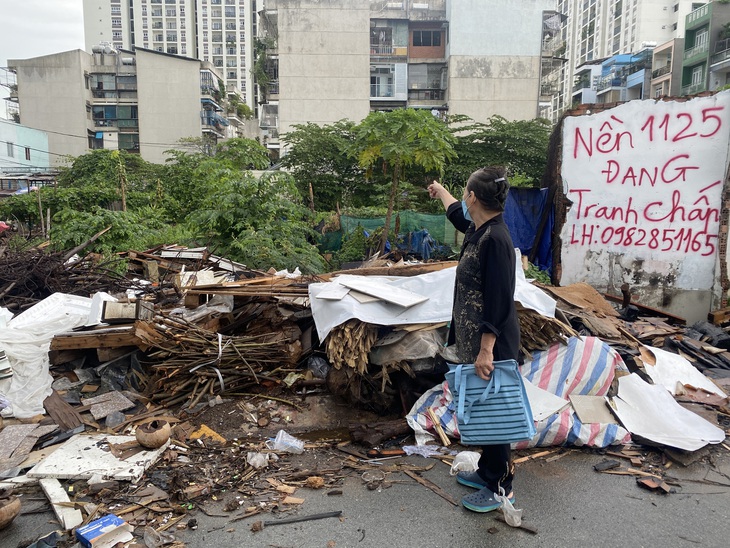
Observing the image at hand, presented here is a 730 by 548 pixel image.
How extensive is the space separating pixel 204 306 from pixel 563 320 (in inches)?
154

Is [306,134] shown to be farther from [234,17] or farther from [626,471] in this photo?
[234,17]

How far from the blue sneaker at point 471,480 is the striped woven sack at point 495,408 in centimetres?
51

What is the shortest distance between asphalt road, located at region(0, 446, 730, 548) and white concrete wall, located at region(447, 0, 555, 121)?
42.1m

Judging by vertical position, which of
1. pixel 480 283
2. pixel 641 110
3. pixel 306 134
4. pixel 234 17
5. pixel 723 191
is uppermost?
pixel 234 17

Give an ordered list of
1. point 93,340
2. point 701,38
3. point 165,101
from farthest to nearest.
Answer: point 165,101, point 701,38, point 93,340

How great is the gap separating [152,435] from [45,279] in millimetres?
4813

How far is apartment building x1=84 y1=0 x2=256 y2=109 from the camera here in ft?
350

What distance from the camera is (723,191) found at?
24.3 ft

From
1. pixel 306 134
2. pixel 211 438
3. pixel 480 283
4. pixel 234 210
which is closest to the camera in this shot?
pixel 480 283

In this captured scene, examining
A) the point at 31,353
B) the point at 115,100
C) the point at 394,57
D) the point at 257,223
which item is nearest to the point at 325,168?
the point at 257,223

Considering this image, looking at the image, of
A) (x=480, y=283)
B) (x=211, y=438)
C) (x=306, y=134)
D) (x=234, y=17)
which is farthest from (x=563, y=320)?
(x=234, y=17)

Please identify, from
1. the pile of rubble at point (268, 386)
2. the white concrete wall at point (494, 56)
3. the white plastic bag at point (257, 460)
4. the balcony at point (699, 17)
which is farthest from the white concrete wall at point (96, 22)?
the white plastic bag at point (257, 460)

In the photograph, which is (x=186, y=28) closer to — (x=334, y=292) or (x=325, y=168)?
(x=325, y=168)

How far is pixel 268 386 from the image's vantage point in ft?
16.9
